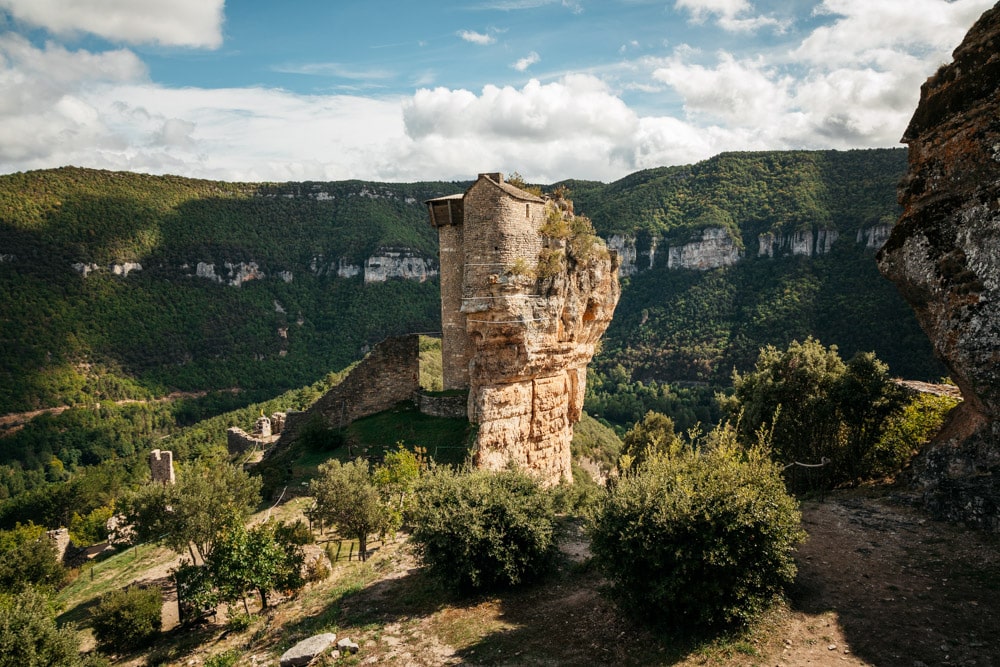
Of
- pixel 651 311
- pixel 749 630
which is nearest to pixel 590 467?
pixel 749 630

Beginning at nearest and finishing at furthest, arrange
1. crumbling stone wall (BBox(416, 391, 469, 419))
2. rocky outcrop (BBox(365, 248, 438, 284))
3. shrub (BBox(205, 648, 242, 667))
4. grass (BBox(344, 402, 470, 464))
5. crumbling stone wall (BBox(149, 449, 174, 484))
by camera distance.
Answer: shrub (BBox(205, 648, 242, 667)), grass (BBox(344, 402, 470, 464)), crumbling stone wall (BBox(416, 391, 469, 419)), crumbling stone wall (BBox(149, 449, 174, 484)), rocky outcrop (BBox(365, 248, 438, 284))

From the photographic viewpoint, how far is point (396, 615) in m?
12.0

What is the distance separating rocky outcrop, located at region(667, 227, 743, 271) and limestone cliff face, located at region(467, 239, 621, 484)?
9220 centimetres

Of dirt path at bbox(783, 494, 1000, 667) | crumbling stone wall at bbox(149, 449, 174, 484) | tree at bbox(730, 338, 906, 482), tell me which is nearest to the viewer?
dirt path at bbox(783, 494, 1000, 667)

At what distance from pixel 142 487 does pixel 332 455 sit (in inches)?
333

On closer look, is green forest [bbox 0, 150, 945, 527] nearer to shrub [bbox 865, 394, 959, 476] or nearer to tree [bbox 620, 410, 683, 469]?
tree [bbox 620, 410, 683, 469]

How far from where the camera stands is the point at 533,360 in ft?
66.6

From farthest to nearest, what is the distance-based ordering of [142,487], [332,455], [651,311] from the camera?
[651,311] < [332,455] < [142,487]

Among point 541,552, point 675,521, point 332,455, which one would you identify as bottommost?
point 332,455

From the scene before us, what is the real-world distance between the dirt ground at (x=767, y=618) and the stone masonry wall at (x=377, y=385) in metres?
13.0

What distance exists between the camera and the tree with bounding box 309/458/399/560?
636 inches

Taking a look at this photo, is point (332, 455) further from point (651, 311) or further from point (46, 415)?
point (651, 311)

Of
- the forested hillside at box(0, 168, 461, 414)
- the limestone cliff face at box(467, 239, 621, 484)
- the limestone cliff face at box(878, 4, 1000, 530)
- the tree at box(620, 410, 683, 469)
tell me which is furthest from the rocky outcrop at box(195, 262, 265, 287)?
the limestone cliff face at box(878, 4, 1000, 530)

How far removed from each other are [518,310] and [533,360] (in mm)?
2047
